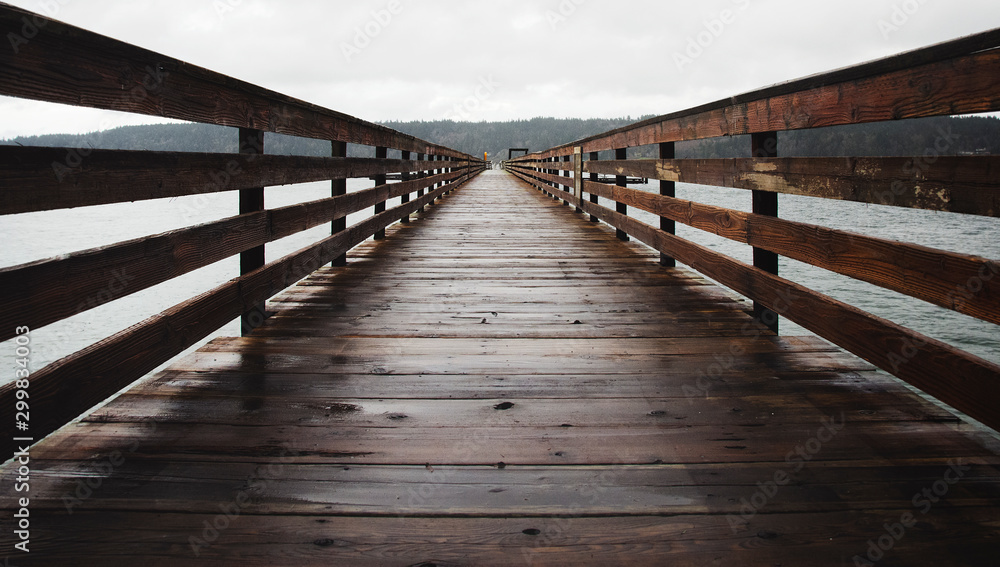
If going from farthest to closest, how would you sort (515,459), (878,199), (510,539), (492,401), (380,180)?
(380,180), (492,401), (878,199), (515,459), (510,539)

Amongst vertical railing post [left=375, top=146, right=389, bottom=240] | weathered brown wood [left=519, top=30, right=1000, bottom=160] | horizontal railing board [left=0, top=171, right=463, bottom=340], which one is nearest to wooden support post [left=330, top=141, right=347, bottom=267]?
vertical railing post [left=375, top=146, right=389, bottom=240]

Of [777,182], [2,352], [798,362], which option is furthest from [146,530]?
[2,352]

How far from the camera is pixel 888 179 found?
1.76 meters

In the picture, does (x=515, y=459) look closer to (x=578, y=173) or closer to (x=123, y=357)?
(x=123, y=357)

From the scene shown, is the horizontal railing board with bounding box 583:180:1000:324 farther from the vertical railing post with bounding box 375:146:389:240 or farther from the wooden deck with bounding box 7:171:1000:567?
the vertical railing post with bounding box 375:146:389:240

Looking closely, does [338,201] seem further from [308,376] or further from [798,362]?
[798,362]

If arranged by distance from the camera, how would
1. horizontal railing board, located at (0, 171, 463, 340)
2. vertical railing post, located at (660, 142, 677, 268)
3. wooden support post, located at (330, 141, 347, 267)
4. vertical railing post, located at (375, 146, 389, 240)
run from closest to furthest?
1. horizontal railing board, located at (0, 171, 463, 340)
2. wooden support post, located at (330, 141, 347, 267)
3. vertical railing post, located at (660, 142, 677, 268)
4. vertical railing post, located at (375, 146, 389, 240)

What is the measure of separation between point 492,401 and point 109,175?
1352 mm

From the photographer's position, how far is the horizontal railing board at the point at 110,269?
1.29 meters

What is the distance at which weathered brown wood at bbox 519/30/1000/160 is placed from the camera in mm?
1397

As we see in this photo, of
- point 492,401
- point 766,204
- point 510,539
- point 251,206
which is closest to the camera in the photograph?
point 510,539

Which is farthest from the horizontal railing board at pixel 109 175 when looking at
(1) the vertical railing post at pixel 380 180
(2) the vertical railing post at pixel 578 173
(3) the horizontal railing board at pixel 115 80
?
(2) the vertical railing post at pixel 578 173

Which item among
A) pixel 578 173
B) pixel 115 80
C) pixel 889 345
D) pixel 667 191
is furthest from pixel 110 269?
pixel 578 173

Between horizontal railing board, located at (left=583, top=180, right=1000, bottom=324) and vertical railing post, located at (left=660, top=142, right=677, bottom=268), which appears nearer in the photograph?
horizontal railing board, located at (left=583, top=180, right=1000, bottom=324)
